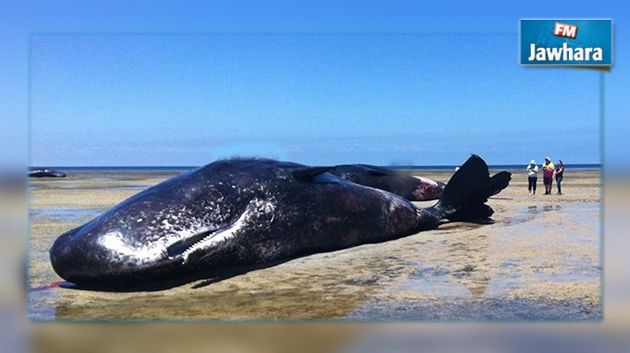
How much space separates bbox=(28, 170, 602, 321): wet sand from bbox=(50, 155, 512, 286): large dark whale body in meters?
0.24

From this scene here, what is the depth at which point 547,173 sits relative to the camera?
7.38m

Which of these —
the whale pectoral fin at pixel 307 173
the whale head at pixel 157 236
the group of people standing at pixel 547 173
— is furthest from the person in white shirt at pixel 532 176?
the whale head at pixel 157 236

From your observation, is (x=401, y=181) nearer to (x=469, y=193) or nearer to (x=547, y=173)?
(x=469, y=193)

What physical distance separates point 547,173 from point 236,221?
3470mm

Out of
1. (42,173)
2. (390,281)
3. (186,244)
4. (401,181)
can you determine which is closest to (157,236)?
(186,244)

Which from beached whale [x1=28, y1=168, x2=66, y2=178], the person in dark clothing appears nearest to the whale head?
beached whale [x1=28, y1=168, x2=66, y2=178]

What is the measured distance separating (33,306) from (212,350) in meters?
2.04

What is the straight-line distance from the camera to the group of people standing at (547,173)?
22.8 feet

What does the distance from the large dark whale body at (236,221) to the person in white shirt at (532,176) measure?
1.79 feet

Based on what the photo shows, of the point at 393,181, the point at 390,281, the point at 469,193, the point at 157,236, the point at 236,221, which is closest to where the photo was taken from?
the point at 390,281

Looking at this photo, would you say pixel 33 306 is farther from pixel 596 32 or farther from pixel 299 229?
pixel 596 32

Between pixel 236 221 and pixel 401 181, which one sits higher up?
pixel 401 181

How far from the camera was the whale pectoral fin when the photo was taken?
26.2 feet

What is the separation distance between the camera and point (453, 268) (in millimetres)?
7023
